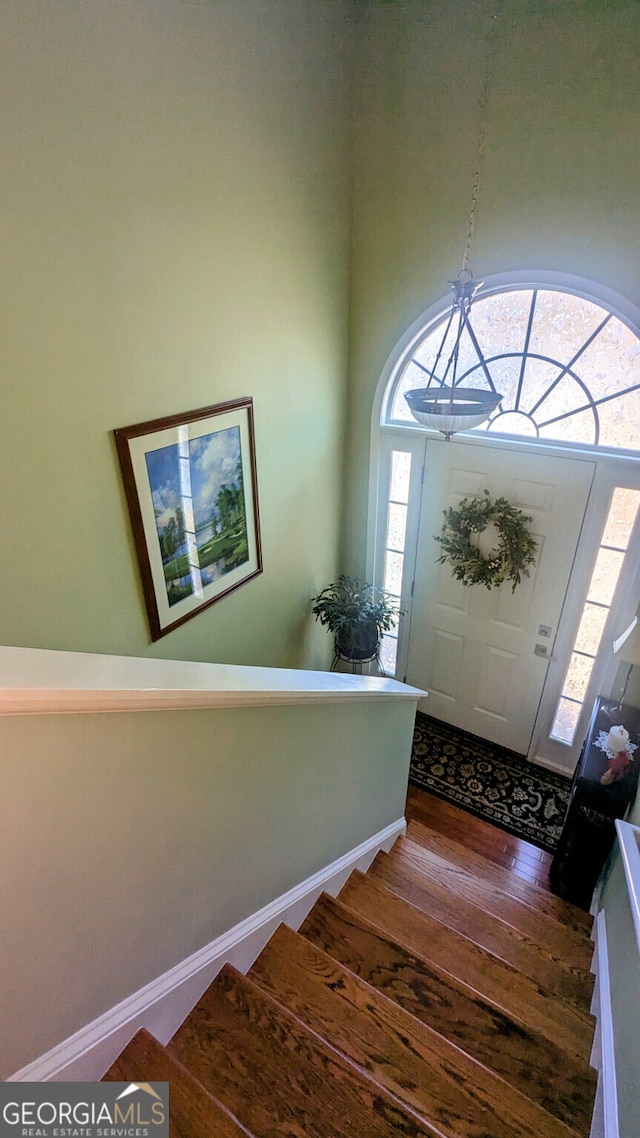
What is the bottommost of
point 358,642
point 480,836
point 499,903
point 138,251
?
point 480,836

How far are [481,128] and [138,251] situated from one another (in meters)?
1.81

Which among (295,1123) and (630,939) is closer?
(295,1123)

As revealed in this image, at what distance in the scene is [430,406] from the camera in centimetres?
201

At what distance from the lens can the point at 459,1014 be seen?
1864 millimetres

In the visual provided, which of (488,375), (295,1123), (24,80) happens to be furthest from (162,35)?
(295,1123)

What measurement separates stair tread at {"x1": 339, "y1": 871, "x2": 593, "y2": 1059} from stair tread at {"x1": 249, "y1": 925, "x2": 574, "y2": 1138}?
390 mm

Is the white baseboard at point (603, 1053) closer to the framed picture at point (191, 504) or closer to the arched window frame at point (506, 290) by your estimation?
the framed picture at point (191, 504)

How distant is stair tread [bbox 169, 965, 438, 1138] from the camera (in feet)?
4.49

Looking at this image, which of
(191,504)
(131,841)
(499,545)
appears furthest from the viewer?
(499,545)

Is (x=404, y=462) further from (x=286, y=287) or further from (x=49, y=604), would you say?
(x=49, y=604)

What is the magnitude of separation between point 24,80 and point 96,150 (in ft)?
0.79

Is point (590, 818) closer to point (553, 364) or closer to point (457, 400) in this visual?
point (457, 400)

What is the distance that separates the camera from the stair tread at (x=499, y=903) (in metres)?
2.46

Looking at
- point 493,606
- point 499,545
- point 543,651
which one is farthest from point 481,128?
point 543,651
